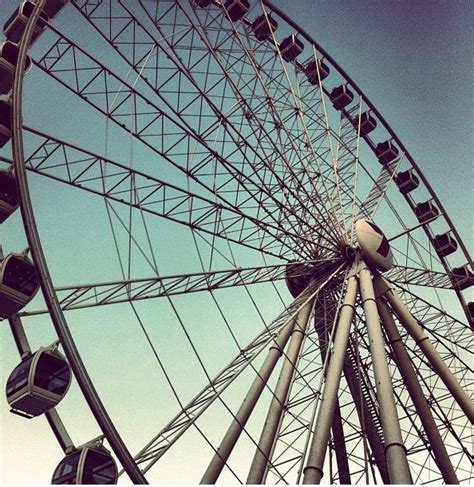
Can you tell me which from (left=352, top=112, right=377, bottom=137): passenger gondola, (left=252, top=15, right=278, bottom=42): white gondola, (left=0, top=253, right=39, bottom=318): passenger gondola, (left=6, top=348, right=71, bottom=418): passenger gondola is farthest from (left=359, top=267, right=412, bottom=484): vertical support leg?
(left=252, top=15, right=278, bottom=42): white gondola

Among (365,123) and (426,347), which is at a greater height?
(365,123)

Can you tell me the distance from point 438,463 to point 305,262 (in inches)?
245

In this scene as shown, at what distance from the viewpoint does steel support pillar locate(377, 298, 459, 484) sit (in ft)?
53.3

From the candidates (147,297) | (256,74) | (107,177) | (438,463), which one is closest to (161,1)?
(256,74)

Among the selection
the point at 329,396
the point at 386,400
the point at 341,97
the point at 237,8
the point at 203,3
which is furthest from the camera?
the point at 341,97

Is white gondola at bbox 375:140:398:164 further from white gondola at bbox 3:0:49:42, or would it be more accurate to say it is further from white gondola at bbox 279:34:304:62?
white gondola at bbox 3:0:49:42

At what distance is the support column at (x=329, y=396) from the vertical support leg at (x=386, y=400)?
1.47 feet

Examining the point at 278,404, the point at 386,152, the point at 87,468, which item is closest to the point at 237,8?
the point at 386,152

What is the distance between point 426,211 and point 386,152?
113 inches

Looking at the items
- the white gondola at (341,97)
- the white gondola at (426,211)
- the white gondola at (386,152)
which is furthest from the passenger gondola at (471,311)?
the white gondola at (341,97)

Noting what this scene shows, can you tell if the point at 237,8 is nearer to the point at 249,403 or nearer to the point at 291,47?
the point at 291,47

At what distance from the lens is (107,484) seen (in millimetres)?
10664

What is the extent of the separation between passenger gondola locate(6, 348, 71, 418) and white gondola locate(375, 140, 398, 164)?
1760 centimetres

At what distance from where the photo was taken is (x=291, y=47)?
2359cm
